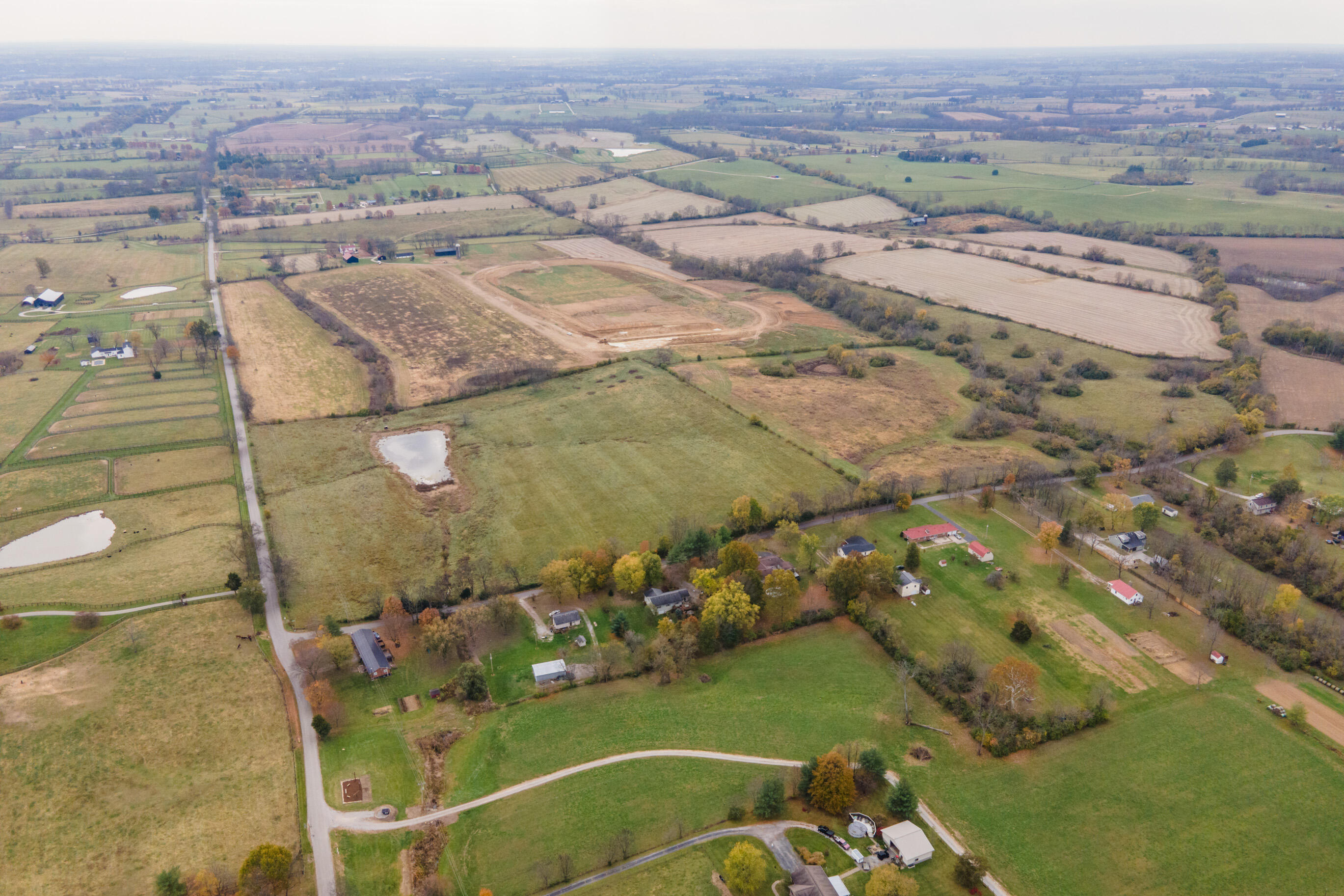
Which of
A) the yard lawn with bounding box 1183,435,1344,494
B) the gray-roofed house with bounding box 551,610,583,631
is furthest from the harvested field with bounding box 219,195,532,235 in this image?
the yard lawn with bounding box 1183,435,1344,494

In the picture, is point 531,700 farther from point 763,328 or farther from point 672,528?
point 763,328

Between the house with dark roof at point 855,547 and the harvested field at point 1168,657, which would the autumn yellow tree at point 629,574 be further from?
the harvested field at point 1168,657

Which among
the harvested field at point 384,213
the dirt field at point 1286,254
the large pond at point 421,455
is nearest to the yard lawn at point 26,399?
the large pond at point 421,455

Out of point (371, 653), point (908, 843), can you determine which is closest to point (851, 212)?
point (371, 653)

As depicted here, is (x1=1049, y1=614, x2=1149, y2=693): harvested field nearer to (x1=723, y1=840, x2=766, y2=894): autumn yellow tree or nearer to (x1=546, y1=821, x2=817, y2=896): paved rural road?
(x1=546, y1=821, x2=817, y2=896): paved rural road

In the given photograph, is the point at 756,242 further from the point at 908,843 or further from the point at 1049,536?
the point at 908,843

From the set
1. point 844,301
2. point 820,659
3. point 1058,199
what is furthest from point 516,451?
point 1058,199
